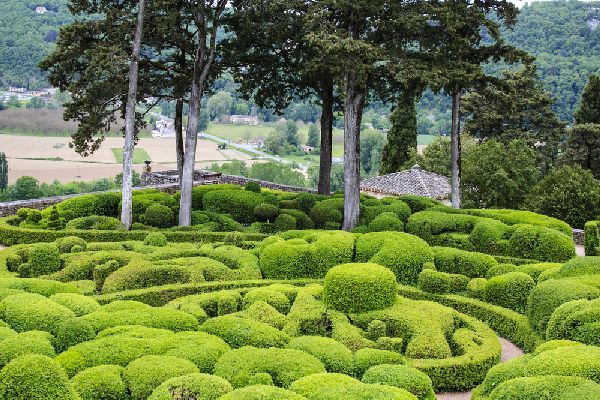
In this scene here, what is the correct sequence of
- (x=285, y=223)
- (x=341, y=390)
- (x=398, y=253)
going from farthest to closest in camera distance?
(x=285, y=223)
(x=398, y=253)
(x=341, y=390)

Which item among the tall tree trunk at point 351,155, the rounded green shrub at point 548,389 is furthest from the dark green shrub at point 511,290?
the tall tree trunk at point 351,155

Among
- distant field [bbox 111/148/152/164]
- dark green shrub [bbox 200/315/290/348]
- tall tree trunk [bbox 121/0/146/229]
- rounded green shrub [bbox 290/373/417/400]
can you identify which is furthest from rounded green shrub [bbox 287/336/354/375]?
distant field [bbox 111/148/152/164]

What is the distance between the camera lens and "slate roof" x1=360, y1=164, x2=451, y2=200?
37.6 metres

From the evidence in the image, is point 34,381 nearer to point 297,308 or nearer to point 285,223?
point 297,308

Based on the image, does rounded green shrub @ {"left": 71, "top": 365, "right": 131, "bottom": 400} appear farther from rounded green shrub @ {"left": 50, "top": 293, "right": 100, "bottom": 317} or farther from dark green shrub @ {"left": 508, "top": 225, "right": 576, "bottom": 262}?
dark green shrub @ {"left": 508, "top": 225, "right": 576, "bottom": 262}

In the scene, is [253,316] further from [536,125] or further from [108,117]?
[536,125]

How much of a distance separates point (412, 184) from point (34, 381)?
3122 cm

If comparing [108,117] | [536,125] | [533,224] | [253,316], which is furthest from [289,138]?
[253,316]

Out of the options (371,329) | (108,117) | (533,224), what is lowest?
(371,329)

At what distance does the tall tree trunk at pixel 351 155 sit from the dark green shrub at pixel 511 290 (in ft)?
23.0

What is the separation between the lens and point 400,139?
4475cm

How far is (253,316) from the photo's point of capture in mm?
13250

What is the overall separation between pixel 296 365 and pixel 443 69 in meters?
12.7

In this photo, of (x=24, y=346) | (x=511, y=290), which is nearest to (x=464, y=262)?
(x=511, y=290)
